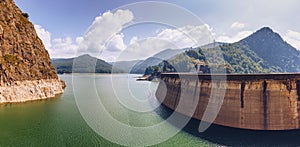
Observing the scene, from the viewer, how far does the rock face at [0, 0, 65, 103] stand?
137 ft

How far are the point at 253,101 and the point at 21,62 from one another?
159 feet

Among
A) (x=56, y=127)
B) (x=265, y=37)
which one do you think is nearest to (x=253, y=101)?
(x=56, y=127)

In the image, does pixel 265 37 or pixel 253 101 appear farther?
pixel 265 37

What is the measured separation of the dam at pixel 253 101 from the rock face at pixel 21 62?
3766cm

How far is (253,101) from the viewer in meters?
25.9

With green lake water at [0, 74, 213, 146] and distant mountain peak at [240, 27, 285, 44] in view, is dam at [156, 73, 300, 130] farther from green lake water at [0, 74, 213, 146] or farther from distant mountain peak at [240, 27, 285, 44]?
distant mountain peak at [240, 27, 285, 44]

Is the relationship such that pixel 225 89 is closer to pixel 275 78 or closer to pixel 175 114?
pixel 275 78

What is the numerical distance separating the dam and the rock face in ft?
124

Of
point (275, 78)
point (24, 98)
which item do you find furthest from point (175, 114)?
point (24, 98)

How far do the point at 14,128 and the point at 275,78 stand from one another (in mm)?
33329

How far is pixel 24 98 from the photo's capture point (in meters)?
43.1

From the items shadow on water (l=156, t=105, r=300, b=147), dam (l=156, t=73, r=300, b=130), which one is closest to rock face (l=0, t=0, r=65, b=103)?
shadow on water (l=156, t=105, r=300, b=147)

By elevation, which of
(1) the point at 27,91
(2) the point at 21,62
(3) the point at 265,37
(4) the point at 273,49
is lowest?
(1) the point at 27,91

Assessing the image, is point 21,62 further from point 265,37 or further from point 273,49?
point 265,37
